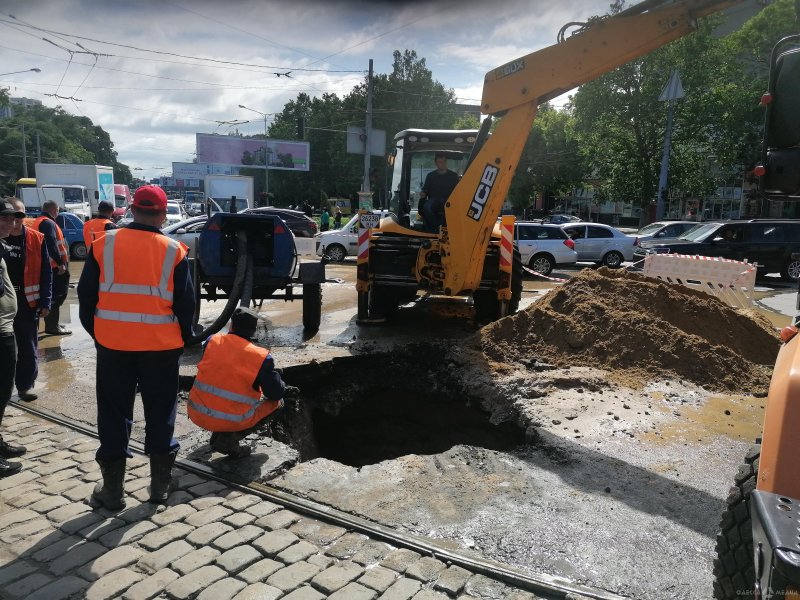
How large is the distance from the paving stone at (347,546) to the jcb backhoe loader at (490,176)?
486 cm

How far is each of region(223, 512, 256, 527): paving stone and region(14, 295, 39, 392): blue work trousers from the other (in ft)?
10.8

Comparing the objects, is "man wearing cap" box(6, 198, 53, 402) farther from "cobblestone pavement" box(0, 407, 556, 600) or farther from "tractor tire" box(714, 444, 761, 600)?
"tractor tire" box(714, 444, 761, 600)

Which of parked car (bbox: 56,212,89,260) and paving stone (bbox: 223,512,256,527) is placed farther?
parked car (bbox: 56,212,89,260)

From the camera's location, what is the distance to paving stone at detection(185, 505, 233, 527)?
3.58 metres

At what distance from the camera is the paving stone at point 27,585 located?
292cm

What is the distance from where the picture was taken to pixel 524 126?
6938 millimetres

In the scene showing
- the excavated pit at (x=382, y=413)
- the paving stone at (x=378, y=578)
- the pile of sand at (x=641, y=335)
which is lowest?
the excavated pit at (x=382, y=413)

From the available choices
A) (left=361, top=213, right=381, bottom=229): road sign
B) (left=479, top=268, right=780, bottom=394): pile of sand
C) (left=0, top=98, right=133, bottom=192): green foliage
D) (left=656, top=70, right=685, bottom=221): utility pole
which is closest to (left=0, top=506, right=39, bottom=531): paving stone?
(left=479, top=268, right=780, bottom=394): pile of sand

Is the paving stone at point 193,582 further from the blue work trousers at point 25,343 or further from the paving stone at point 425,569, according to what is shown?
the blue work trousers at point 25,343

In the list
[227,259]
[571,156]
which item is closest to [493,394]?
[227,259]

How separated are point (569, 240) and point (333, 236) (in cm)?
771

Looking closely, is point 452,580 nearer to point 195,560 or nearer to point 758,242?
point 195,560

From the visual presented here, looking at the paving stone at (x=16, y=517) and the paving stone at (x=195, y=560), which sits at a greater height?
the paving stone at (x=195, y=560)

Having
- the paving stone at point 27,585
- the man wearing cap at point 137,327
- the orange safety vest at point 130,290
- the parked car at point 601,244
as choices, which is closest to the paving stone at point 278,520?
the man wearing cap at point 137,327
